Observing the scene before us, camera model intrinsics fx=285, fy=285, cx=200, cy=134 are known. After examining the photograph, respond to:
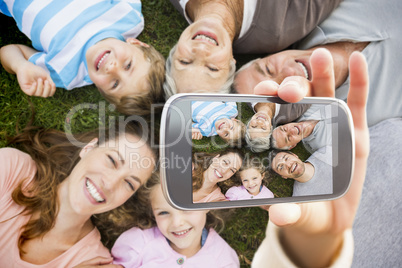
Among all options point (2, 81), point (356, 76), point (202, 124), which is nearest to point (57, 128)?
point (2, 81)

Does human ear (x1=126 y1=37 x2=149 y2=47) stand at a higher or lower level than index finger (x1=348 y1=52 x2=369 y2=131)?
lower

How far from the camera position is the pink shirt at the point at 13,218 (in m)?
1.42

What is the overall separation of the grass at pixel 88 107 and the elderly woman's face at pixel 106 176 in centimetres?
23

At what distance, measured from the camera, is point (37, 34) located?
1.40 metres

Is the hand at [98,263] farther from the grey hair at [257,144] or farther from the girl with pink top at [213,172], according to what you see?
the grey hair at [257,144]

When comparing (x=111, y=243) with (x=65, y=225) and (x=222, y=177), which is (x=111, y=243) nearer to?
(x=65, y=225)

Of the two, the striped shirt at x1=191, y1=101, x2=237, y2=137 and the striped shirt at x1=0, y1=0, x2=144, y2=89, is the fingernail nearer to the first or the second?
Result: the striped shirt at x1=191, y1=101, x2=237, y2=137

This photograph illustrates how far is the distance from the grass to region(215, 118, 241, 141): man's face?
0.99 m

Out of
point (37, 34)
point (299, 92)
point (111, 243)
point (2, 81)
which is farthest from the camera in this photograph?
point (111, 243)

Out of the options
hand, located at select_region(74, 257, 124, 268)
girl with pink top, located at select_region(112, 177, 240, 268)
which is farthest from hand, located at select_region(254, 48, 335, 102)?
hand, located at select_region(74, 257, 124, 268)

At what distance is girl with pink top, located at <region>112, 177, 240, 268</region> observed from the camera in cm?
155

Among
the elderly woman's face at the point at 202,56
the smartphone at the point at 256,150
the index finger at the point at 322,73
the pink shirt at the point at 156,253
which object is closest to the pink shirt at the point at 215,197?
the smartphone at the point at 256,150

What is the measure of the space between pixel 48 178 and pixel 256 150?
1220 millimetres

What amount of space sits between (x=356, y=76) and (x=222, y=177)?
0.48 metres
